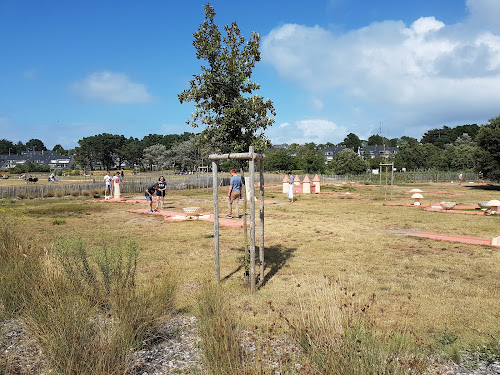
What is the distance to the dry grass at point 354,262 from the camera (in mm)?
5223

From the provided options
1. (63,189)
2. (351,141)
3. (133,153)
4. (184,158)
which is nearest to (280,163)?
(184,158)

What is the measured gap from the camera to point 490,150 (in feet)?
120

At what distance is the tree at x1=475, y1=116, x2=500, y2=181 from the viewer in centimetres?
3547

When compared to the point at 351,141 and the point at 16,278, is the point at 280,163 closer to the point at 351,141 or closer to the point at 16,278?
the point at 16,278

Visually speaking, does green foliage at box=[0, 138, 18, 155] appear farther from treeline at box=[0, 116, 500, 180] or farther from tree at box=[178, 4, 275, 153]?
tree at box=[178, 4, 275, 153]

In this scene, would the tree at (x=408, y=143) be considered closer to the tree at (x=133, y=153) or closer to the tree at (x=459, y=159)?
the tree at (x=459, y=159)

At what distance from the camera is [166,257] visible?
857 centimetres

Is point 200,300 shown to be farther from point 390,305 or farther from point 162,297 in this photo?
point 390,305

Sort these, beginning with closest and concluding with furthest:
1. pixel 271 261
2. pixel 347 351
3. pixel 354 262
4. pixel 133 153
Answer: pixel 347 351 → pixel 354 262 → pixel 271 261 → pixel 133 153

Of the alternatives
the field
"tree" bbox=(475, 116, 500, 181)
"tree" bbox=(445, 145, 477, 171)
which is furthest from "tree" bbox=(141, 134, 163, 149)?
the field

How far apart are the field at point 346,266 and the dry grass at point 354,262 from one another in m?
0.02

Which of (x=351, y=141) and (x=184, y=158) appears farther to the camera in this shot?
(x=351, y=141)

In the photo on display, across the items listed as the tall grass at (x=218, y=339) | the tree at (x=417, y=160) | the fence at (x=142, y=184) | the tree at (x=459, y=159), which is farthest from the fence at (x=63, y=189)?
the tree at (x=459, y=159)

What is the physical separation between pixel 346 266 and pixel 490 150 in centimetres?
3702
